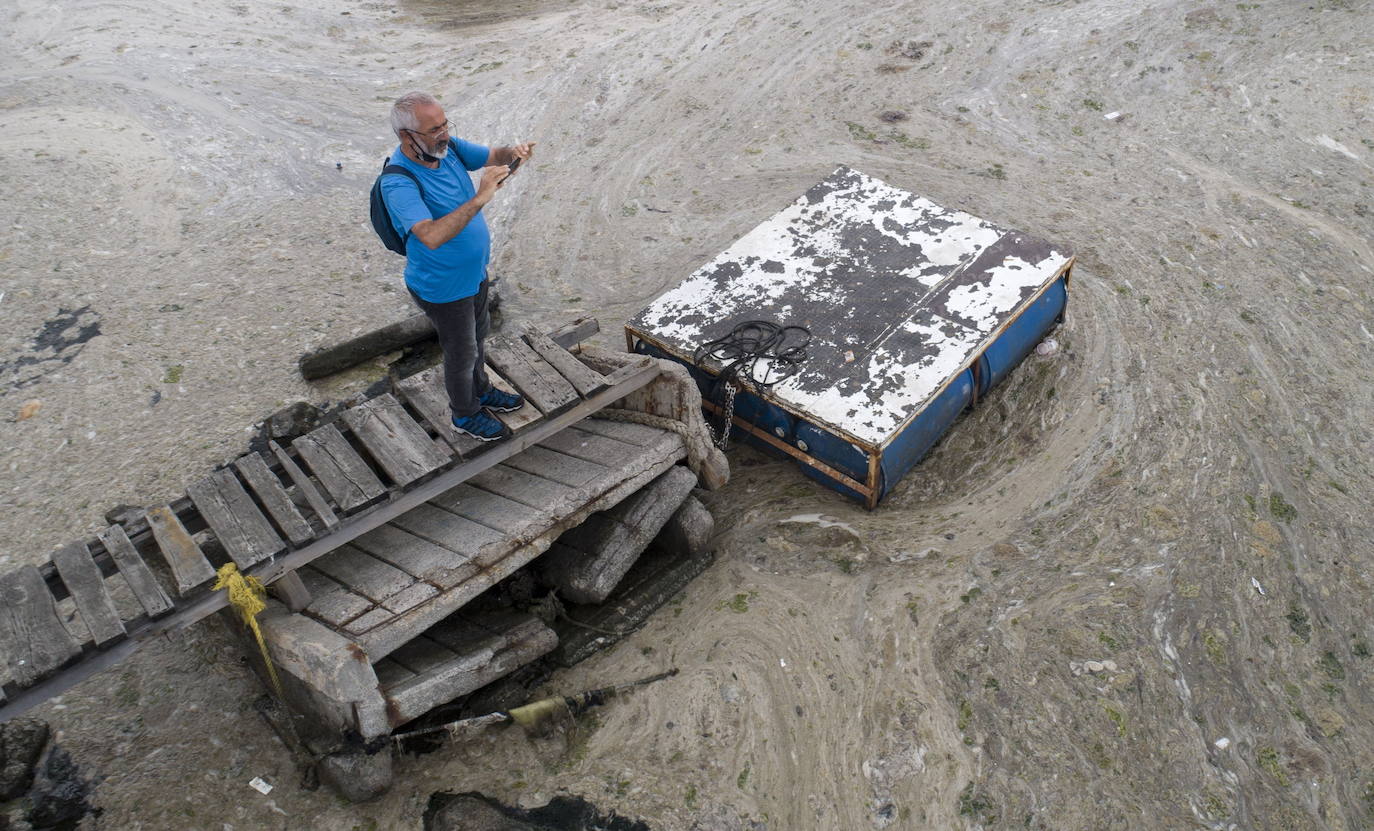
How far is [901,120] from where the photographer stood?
8945mm

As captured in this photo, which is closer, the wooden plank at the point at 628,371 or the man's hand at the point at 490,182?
the man's hand at the point at 490,182

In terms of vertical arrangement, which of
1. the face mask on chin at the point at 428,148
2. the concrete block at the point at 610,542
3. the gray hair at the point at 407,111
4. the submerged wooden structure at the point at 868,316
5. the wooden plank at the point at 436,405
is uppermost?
the gray hair at the point at 407,111

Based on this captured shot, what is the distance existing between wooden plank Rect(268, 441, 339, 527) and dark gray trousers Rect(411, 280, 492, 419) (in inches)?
28.8

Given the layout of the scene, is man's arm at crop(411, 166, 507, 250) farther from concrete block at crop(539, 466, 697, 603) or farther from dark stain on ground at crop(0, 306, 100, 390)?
dark stain on ground at crop(0, 306, 100, 390)

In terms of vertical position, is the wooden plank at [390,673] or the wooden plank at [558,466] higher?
the wooden plank at [558,466]

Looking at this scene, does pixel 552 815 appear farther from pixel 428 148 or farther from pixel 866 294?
pixel 866 294

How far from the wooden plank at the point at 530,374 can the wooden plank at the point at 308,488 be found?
112cm

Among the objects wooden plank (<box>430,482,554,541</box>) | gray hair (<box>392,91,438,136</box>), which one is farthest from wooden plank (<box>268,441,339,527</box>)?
gray hair (<box>392,91,438,136</box>)

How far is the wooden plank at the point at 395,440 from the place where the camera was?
454cm

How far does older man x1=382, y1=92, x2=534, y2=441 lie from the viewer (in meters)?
3.84

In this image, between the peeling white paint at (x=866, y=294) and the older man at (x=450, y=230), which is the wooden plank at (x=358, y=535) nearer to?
the older man at (x=450, y=230)

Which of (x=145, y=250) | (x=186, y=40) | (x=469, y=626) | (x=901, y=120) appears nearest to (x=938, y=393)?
(x=469, y=626)

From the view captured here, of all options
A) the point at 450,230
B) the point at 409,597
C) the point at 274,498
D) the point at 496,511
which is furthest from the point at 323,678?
the point at 450,230

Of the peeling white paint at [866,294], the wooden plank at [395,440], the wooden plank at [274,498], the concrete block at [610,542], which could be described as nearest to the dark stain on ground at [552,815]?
the concrete block at [610,542]
